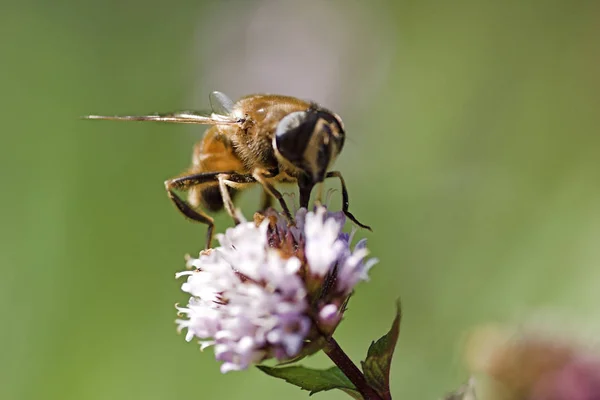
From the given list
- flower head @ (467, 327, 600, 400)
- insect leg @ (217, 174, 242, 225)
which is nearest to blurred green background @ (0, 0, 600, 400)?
flower head @ (467, 327, 600, 400)

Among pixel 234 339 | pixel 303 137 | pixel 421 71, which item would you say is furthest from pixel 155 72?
pixel 234 339

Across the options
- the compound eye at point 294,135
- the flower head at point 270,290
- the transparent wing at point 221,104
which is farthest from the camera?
the transparent wing at point 221,104

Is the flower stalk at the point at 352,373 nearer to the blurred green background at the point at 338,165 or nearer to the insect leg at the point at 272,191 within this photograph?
the insect leg at the point at 272,191

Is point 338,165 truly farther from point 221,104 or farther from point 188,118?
point 188,118

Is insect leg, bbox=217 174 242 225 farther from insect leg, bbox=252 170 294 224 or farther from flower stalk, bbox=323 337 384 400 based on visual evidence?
flower stalk, bbox=323 337 384 400

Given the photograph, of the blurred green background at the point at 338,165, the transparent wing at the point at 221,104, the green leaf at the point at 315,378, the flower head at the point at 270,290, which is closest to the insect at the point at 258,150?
the transparent wing at the point at 221,104

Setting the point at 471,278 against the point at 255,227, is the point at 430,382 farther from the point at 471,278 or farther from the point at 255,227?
the point at 255,227
